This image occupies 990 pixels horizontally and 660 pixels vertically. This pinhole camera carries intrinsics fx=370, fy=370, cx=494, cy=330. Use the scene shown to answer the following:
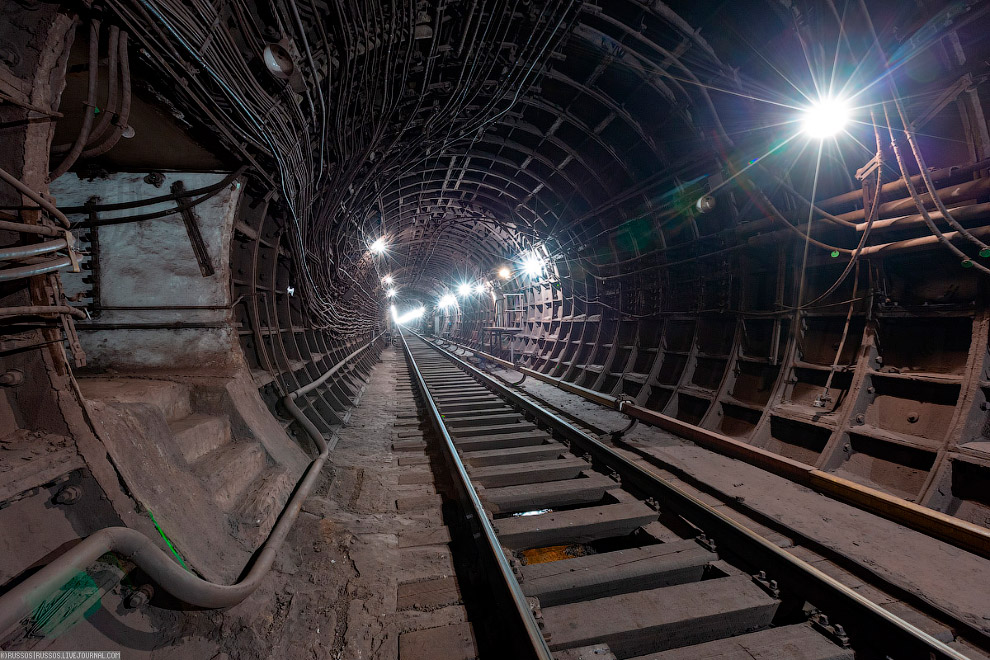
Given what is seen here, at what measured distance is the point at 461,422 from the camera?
6414 mm

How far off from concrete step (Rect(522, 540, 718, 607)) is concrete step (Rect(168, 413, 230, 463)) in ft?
9.27

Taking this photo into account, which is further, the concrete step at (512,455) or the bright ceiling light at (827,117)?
the concrete step at (512,455)

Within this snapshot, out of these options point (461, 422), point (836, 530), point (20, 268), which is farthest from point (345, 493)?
point (836, 530)

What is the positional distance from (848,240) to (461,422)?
615cm

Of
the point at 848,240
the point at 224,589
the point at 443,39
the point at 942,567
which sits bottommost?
the point at 224,589

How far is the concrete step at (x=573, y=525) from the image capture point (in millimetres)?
3131

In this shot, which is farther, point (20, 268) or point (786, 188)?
point (786, 188)

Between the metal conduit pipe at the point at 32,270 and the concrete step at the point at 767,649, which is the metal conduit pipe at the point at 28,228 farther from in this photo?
the concrete step at the point at 767,649

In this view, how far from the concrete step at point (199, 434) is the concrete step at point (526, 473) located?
2526 mm

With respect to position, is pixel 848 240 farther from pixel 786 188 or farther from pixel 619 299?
pixel 619 299

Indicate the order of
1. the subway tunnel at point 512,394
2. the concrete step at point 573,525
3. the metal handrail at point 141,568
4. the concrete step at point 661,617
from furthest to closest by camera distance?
the concrete step at point 573,525 < the concrete step at point 661,617 < the subway tunnel at point 512,394 < the metal handrail at point 141,568

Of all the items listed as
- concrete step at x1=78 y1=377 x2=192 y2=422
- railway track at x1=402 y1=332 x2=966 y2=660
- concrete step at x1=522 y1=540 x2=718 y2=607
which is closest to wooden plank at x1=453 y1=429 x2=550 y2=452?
railway track at x1=402 y1=332 x2=966 y2=660

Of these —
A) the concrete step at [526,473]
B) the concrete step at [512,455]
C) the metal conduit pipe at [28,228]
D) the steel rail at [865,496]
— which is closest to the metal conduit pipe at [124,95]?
the metal conduit pipe at [28,228]

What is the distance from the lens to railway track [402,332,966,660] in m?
2.17
